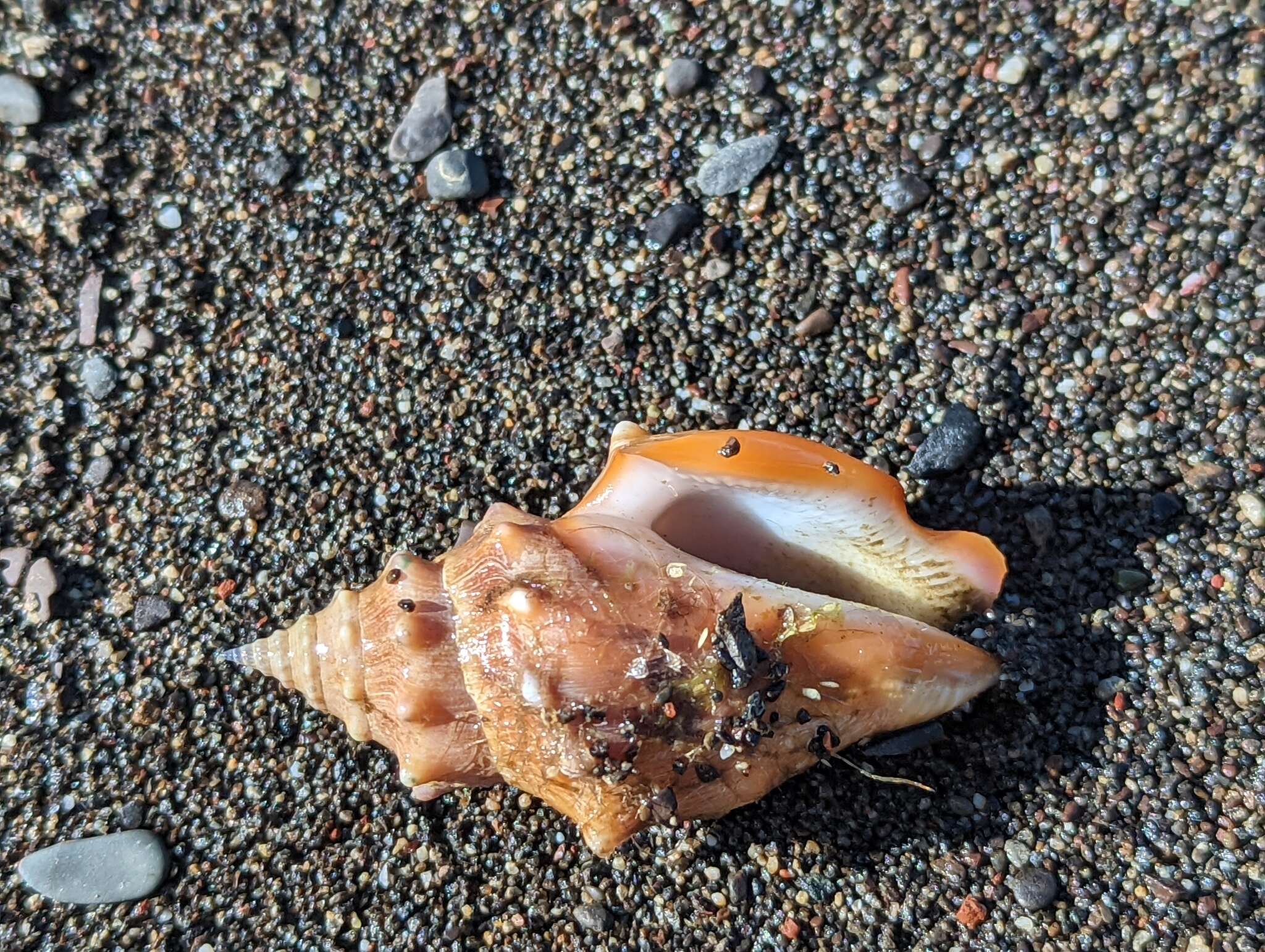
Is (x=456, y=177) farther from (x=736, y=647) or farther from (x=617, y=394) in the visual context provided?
(x=736, y=647)

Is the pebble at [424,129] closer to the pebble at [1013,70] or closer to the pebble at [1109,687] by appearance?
the pebble at [1013,70]

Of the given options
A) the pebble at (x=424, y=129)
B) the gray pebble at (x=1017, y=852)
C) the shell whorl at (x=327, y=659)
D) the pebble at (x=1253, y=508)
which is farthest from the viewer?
the pebble at (x=424, y=129)

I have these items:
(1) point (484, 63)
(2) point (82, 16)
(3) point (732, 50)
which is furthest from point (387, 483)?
(2) point (82, 16)

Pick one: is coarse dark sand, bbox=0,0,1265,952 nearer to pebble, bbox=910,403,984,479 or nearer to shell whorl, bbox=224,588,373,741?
pebble, bbox=910,403,984,479

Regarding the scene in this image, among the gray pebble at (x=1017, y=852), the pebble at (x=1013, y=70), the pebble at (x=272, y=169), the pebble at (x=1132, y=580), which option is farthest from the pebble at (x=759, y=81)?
the gray pebble at (x=1017, y=852)

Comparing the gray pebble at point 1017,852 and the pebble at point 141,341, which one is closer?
the gray pebble at point 1017,852

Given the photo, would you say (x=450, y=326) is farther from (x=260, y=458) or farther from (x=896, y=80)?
(x=896, y=80)

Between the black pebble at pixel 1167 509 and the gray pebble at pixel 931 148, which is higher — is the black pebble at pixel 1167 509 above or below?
below

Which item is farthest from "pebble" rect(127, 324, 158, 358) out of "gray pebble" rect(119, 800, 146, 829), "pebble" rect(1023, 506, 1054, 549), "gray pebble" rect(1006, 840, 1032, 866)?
"gray pebble" rect(1006, 840, 1032, 866)
